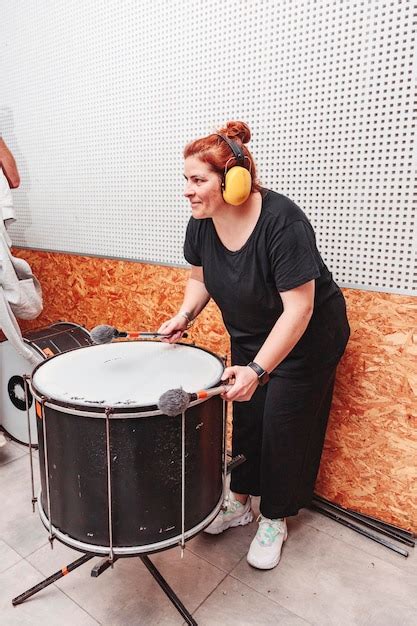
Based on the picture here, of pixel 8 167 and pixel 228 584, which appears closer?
pixel 228 584

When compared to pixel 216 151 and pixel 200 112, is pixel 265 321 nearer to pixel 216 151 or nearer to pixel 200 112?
pixel 216 151

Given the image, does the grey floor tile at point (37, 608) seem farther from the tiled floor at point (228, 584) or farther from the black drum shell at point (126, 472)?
the black drum shell at point (126, 472)

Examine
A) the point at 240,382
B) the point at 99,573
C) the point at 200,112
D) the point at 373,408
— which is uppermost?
the point at 200,112

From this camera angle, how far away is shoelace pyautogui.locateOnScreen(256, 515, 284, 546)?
172cm

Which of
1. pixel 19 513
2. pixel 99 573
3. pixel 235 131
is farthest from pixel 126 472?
pixel 19 513

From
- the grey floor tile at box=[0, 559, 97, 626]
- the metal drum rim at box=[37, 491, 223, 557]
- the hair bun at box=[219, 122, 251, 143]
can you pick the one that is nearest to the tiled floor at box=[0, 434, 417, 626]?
the grey floor tile at box=[0, 559, 97, 626]

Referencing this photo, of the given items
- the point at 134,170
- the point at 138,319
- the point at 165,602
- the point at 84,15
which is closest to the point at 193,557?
the point at 165,602

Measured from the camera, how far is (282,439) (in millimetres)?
1666

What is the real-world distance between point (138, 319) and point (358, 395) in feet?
3.93

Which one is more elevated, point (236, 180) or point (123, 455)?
point (236, 180)

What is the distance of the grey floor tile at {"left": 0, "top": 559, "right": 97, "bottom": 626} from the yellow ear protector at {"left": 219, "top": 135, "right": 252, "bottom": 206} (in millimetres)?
1360

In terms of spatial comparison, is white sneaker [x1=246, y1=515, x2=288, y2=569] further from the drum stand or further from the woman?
the drum stand

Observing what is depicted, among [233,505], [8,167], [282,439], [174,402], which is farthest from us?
[8,167]

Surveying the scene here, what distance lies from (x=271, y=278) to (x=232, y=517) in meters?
1.04
